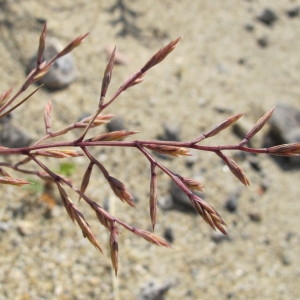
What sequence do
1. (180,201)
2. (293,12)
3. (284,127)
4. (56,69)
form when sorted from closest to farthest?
(180,201)
(56,69)
(284,127)
(293,12)

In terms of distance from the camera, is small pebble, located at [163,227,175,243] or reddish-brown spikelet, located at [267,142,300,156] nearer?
reddish-brown spikelet, located at [267,142,300,156]

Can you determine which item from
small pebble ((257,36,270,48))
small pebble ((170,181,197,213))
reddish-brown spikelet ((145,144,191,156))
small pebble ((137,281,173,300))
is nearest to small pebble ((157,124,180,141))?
small pebble ((170,181,197,213))

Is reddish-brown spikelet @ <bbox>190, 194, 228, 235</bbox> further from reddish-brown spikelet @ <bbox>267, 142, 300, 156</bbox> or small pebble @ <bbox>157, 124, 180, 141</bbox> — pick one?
small pebble @ <bbox>157, 124, 180, 141</bbox>

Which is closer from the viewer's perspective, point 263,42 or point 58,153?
point 58,153

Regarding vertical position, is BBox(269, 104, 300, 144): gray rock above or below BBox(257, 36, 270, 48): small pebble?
below

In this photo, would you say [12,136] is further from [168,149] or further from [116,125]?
[168,149]

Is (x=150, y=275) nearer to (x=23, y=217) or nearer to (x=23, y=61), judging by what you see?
(x=23, y=217)

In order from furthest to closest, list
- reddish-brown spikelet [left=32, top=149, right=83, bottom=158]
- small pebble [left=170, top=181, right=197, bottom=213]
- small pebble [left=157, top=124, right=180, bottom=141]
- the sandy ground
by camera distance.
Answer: small pebble [left=157, top=124, right=180, bottom=141] → small pebble [left=170, top=181, right=197, bottom=213] → the sandy ground → reddish-brown spikelet [left=32, top=149, right=83, bottom=158]

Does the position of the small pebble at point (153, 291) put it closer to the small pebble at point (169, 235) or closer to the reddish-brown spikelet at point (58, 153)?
the small pebble at point (169, 235)

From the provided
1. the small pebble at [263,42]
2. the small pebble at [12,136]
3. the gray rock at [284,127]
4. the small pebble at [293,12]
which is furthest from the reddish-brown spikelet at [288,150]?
the small pebble at [293,12]

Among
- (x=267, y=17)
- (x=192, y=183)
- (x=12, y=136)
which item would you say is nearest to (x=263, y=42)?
(x=267, y=17)
